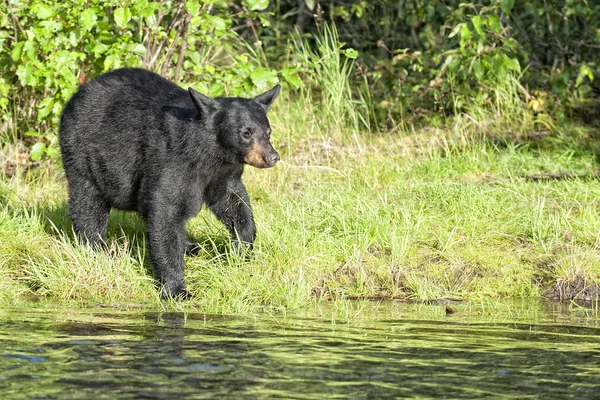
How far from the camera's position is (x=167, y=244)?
6848 mm

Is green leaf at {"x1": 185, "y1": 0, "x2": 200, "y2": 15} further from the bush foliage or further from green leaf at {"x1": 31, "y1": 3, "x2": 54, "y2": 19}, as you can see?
green leaf at {"x1": 31, "y1": 3, "x2": 54, "y2": 19}

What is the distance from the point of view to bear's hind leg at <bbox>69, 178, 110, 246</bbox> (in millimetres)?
7426

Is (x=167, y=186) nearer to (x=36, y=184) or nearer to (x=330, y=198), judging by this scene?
(x=330, y=198)

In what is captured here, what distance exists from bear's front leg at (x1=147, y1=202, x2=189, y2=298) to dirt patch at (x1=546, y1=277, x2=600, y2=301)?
2528mm

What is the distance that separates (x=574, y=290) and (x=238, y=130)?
8.38 feet

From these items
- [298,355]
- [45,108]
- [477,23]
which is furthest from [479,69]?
[298,355]

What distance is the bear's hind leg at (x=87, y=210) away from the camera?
7426 millimetres

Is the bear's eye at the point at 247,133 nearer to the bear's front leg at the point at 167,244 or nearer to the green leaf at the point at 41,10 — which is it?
the bear's front leg at the point at 167,244

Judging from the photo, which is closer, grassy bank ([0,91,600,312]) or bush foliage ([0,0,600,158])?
grassy bank ([0,91,600,312])

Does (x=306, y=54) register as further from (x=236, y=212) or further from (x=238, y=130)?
(x=238, y=130)

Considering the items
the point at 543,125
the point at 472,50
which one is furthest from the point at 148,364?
the point at 543,125

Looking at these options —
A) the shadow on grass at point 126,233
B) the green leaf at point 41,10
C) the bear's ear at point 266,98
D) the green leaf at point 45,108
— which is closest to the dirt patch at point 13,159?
the green leaf at point 45,108

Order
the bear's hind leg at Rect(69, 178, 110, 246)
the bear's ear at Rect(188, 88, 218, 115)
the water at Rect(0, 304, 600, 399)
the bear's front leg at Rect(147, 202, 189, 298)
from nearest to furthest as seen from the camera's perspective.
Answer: the water at Rect(0, 304, 600, 399) < the bear's ear at Rect(188, 88, 218, 115) < the bear's front leg at Rect(147, 202, 189, 298) < the bear's hind leg at Rect(69, 178, 110, 246)

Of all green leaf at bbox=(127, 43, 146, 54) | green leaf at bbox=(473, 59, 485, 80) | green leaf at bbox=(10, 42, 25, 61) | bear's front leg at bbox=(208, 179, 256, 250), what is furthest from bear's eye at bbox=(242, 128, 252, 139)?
green leaf at bbox=(473, 59, 485, 80)
